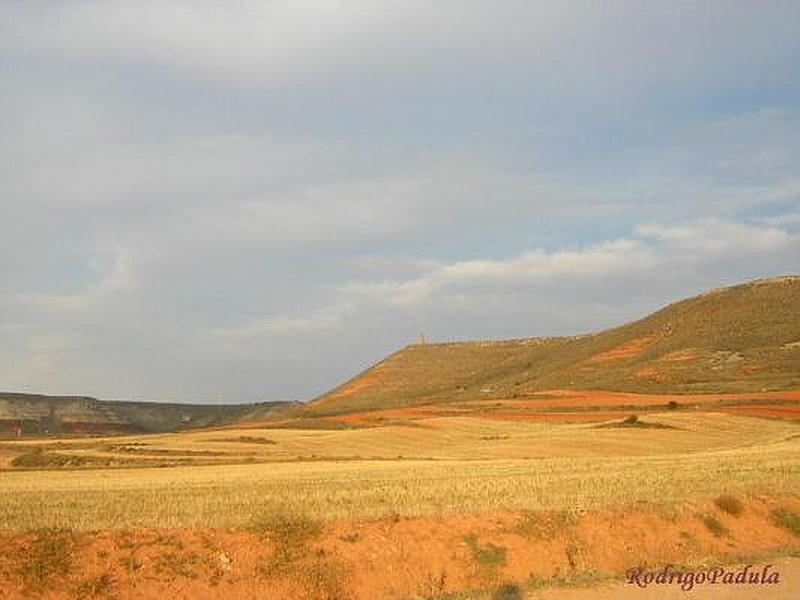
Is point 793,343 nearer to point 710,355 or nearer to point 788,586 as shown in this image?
point 710,355

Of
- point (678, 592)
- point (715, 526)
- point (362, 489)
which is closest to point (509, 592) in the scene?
point (678, 592)

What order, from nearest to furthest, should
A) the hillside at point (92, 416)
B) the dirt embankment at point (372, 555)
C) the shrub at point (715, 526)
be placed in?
the dirt embankment at point (372, 555)
the shrub at point (715, 526)
the hillside at point (92, 416)

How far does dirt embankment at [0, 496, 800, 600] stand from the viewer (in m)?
15.5

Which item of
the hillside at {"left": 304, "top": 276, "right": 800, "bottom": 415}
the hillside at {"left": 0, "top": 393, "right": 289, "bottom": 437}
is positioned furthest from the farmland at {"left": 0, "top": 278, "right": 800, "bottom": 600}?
the hillside at {"left": 0, "top": 393, "right": 289, "bottom": 437}

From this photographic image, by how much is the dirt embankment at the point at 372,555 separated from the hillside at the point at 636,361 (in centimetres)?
6825

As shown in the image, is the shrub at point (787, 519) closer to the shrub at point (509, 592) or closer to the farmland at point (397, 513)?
the farmland at point (397, 513)

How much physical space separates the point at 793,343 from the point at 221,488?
8555cm

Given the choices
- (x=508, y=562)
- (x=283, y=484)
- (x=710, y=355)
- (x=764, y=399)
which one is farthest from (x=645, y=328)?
(x=508, y=562)

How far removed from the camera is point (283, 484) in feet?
94.8

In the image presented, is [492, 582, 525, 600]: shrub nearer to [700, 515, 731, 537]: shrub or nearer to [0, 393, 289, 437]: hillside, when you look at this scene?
[700, 515, 731, 537]: shrub

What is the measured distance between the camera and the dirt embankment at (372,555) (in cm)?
1548

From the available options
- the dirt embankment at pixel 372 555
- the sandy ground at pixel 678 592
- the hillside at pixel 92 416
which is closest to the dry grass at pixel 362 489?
the dirt embankment at pixel 372 555

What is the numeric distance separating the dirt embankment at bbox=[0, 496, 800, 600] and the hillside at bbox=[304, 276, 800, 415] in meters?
68.2

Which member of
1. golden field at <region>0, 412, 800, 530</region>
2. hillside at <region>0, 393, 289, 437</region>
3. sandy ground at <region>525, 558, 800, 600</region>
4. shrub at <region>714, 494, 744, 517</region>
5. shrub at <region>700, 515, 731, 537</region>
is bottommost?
sandy ground at <region>525, 558, 800, 600</region>
